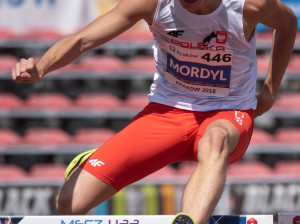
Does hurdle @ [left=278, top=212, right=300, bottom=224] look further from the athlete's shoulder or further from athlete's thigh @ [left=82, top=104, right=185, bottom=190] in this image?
the athlete's shoulder

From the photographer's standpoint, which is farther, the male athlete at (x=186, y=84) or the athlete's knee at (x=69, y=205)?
the athlete's knee at (x=69, y=205)

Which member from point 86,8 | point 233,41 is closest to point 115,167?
point 233,41

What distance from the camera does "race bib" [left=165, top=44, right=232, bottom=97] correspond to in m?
3.77

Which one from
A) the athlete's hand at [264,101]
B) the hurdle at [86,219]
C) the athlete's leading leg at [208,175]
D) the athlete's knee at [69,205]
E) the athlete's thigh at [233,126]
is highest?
the athlete's hand at [264,101]

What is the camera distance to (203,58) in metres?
3.78

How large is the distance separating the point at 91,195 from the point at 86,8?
4670 mm

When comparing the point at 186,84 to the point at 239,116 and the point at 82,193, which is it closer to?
the point at 239,116

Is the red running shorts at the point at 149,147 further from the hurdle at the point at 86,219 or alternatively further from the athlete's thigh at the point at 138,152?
the hurdle at the point at 86,219

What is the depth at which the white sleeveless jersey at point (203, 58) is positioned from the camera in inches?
143

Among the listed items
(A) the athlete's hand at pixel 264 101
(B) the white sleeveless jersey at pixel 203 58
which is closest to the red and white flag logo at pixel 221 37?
(B) the white sleeveless jersey at pixel 203 58

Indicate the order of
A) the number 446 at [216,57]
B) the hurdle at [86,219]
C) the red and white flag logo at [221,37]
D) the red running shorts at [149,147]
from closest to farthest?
the hurdle at [86,219], the red and white flag logo at [221,37], the number 446 at [216,57], the red running shorts at [149,147]

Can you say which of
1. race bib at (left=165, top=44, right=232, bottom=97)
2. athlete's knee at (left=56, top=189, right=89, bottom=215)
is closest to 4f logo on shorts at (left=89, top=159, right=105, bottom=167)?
athlete's knee at (left=56, top=189, right=89, bottom=215)

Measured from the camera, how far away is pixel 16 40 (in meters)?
8.38

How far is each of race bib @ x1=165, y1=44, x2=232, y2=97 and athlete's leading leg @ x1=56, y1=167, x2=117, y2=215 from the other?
0.75 metres
